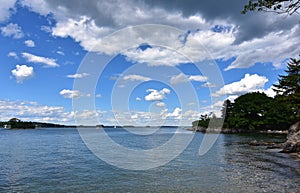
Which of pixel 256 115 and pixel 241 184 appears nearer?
pixel 241 184

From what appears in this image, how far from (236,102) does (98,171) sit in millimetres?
121987

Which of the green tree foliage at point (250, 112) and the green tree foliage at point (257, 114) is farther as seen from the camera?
the green tree foliage at point (250, 112)

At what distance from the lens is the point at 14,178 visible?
2505 centimetres

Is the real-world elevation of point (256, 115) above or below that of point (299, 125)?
above

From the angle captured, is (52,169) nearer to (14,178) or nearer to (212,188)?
(14,178)

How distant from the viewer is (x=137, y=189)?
20609mm

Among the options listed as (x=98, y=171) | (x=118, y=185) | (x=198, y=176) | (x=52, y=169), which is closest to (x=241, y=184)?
(x=198, y=176)

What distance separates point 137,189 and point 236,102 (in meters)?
128

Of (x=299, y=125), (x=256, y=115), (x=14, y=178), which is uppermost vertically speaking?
(x=256, y=115)

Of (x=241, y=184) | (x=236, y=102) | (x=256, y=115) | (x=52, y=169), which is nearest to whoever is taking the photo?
(x=241, y=184)

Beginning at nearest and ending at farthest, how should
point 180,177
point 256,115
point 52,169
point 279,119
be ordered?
point 180,177, point 52,169, point 279,119, point 256,115

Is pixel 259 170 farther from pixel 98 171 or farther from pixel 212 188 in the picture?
pixel 98 171

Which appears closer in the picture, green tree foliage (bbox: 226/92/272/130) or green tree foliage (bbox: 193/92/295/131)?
green tree foliage (bbox: 193/92/295/131)

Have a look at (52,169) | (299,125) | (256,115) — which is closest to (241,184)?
(52,169)
